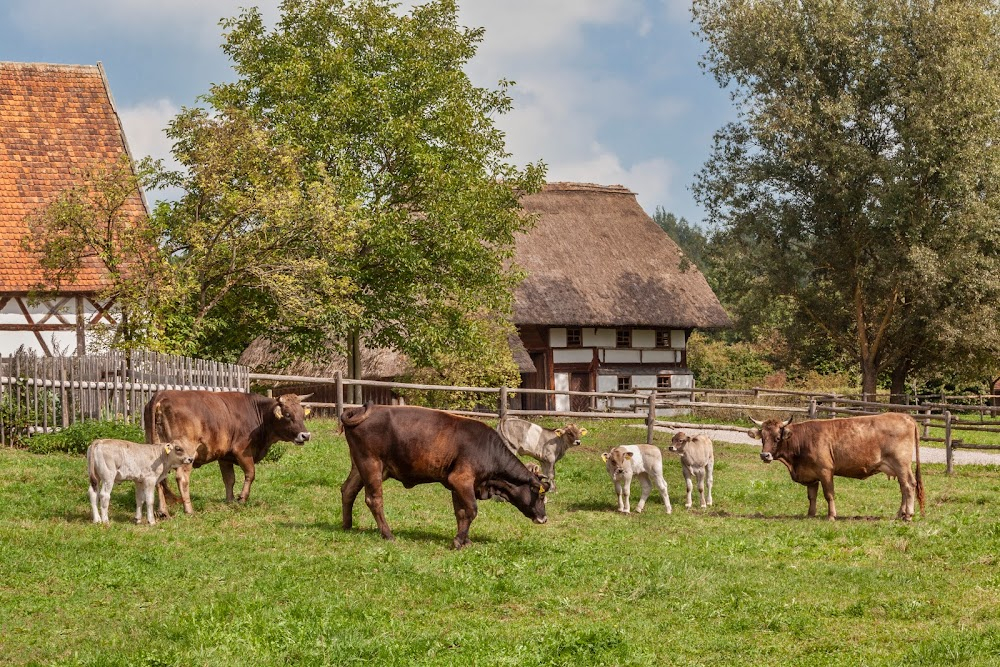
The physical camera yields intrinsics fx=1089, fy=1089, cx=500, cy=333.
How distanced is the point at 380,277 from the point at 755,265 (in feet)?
46.5

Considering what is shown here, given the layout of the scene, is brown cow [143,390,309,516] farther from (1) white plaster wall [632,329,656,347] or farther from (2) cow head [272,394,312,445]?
(1) white plaster wall [632,329,656,347]

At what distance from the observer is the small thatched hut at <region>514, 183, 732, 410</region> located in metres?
40.4

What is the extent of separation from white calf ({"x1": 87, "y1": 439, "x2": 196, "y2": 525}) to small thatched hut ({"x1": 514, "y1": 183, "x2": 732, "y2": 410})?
88.1ft

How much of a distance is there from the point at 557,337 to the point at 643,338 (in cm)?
402

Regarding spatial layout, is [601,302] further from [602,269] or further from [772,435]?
[772,435]

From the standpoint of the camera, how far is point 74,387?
18.8 metres

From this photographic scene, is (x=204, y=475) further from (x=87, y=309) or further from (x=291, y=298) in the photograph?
(x=87, y=309)

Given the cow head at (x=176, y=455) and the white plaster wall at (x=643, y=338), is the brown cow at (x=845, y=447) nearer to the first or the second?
the cow head at (x=176, y=455)

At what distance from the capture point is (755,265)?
1458 inches

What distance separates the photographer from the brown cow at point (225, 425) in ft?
44.3

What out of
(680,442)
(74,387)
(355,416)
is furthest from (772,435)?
(74,387)

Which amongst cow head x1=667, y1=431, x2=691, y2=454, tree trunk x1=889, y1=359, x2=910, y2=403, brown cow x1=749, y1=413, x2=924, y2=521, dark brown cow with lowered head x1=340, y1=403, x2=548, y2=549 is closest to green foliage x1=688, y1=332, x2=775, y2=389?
tree trunk x1=889, y1=359, x2=910, y2=403

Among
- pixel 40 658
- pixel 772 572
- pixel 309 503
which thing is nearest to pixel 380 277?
pixel 309 503

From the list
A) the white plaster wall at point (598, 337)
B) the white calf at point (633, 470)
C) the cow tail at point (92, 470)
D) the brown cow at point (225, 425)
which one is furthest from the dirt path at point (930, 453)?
the cow tail at point (92, 470)
